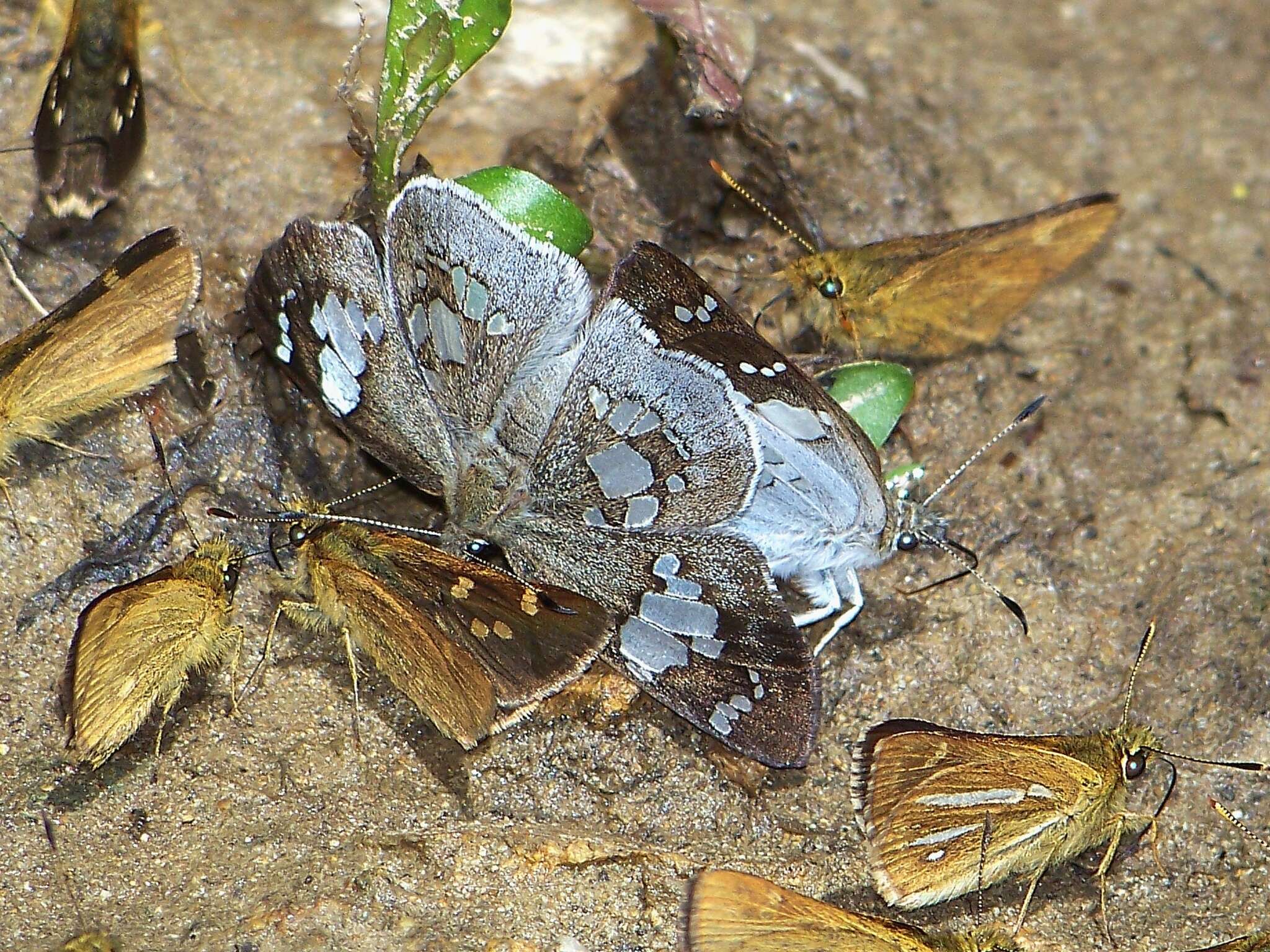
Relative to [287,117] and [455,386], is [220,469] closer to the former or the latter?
[455,386]

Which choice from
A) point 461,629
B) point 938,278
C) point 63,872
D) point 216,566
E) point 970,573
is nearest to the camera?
point 63,872

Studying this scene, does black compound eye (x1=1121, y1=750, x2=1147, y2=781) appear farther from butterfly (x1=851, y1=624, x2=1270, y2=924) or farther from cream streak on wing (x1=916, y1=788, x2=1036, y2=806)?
cream streak on wing (x1=916, y1=788, x2=1036, y2=806)

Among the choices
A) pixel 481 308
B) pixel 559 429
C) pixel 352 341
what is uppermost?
pixel 481 308

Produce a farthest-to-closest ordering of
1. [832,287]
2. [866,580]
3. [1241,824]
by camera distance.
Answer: [832,287] → [866,580] → [1241,824]

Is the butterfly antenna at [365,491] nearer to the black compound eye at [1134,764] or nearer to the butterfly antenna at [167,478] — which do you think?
the butterfly antenna at [167,478]

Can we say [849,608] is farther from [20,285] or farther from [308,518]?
[20,285]

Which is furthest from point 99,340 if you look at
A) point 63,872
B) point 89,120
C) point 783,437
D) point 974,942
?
point 974,942

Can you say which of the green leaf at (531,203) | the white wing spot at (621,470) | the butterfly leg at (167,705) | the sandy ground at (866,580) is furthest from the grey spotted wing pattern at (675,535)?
the butterfly leg at (167,705)
